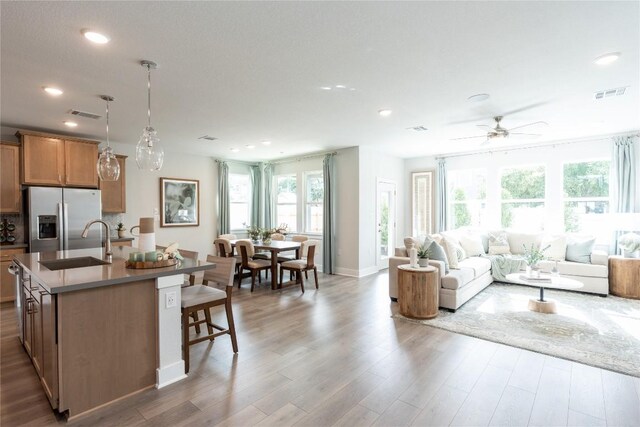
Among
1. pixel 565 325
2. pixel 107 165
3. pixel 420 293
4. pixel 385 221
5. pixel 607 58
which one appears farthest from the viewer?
pixel 385 221

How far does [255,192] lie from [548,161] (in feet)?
21.6

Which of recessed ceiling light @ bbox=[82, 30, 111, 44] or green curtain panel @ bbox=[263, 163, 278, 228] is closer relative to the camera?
recessed ceiling light @ bbox=[82, 30, 111, 44]

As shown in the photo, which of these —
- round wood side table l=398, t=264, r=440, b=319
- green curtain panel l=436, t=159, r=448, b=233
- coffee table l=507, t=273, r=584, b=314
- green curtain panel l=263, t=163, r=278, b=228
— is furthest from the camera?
green curtain panel l=263, t=163, r=278, b=228

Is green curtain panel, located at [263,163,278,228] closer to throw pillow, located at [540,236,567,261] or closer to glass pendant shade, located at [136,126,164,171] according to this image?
glass pendant shade, located at [136,126,164,171]

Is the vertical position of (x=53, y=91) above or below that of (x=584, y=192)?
above

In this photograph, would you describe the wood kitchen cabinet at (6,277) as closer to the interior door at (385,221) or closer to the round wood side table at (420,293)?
the round wood side table at (420,293)

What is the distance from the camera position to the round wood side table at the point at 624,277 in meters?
5.00

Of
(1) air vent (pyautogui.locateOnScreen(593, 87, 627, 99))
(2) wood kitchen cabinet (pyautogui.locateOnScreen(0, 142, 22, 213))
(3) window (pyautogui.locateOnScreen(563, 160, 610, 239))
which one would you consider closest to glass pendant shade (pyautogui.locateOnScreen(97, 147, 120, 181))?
(2) wood kitchen cabinet (pyautogui.locateOnScreen(0, 142, 22, 213))

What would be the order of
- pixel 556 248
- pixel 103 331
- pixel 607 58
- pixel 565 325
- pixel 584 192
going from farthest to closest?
pixel 584 192 < pixel 556 248 < pixel 565 325 < pixel 607 58 < pixel 103 331

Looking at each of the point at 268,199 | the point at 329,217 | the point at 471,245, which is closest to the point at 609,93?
the point at 471,245

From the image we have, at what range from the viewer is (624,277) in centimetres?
509

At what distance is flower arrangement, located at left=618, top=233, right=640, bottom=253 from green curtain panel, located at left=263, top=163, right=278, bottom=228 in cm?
686

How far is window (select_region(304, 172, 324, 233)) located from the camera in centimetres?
780

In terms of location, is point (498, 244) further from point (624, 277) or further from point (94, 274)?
point (94, 274)
